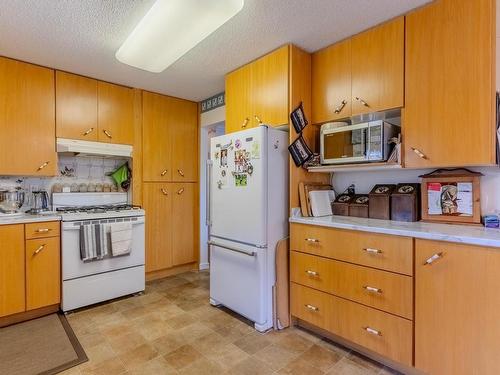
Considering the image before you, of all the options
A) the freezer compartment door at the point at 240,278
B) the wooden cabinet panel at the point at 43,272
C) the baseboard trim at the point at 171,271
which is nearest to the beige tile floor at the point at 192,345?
the freezer compartment door at the point at 240,278

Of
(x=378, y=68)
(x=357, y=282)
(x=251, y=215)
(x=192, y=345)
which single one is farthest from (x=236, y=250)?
(x=378, y=68)

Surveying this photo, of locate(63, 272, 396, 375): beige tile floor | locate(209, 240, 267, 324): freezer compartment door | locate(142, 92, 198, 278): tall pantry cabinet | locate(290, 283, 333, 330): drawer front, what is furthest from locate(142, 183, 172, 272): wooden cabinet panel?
locate(290, 283, 333, 330): drawer front

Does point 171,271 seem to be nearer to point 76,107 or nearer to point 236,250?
point 236,250

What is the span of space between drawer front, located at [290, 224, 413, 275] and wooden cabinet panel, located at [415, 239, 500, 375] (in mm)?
81

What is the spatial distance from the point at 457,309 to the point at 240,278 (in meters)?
1.47

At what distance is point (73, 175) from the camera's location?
3.12m

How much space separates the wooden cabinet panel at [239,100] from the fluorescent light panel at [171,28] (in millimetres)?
734

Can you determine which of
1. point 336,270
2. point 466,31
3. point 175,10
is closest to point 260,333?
point 336,270

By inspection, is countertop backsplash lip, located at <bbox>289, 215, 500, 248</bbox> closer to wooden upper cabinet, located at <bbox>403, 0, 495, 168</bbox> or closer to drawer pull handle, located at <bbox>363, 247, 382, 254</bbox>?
drawer pull handle, located at <bbox>363, 247, 382, 254</bbox>

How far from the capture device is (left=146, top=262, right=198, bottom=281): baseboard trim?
346cm

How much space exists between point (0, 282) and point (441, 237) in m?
3.12

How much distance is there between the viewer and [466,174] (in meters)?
1.85

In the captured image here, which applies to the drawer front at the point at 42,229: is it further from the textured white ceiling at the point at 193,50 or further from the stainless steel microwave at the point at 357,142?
the stainless steel microwave at the point at 357,142

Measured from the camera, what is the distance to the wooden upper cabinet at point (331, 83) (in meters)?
2.19
